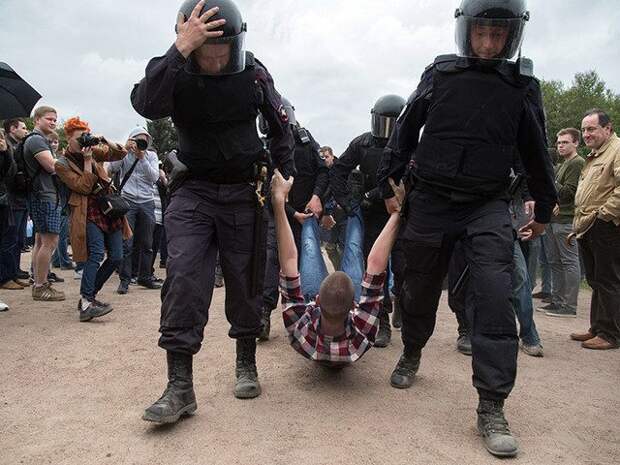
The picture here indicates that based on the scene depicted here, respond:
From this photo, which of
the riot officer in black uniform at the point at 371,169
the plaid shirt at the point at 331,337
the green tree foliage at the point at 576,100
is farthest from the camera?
the green tree foliage at the point at 576,100

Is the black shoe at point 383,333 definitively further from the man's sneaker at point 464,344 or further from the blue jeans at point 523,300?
the blue jeans at point 523,300

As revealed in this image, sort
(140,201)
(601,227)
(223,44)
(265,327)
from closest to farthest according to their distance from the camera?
(223,44) < (265,327) < (601,227) < (140,201)

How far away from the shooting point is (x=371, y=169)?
4.95 meters

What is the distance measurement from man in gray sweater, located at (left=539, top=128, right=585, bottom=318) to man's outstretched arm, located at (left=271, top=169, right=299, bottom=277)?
4.14 meters

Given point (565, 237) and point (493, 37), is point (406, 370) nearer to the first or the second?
point (493, 37)

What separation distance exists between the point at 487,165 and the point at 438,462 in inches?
58.9

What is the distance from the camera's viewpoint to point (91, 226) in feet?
17.9

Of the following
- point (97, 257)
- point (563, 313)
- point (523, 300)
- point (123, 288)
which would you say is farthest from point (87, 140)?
point (563, 313)

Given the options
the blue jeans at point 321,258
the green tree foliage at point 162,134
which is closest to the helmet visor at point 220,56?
the blue jeans at point 321,258

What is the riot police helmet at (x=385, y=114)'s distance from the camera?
15.8ft

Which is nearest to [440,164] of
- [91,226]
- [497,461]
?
[497,461]

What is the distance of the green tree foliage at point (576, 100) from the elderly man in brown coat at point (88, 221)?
145 feet

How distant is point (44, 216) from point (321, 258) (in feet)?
9.97

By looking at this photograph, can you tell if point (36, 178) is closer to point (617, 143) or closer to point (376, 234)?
point (376, 234)
